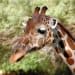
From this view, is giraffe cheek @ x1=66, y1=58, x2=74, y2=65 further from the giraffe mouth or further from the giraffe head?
→ the giraffe mouth

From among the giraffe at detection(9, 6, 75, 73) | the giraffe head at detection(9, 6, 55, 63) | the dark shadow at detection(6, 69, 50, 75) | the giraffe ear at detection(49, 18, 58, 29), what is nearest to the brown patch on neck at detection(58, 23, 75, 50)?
the giraffe at detection(9, 6, 75, 73)

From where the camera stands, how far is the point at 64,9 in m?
10.4

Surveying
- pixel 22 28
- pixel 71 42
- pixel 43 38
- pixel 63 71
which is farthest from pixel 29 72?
pixel 43 38

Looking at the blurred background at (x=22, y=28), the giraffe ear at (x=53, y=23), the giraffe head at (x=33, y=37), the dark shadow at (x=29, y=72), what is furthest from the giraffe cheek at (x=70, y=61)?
the dark shadow at (x=29, y=72)

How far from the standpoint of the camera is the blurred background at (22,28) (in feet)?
27.9

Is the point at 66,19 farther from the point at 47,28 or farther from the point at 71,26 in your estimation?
the point at 47,28

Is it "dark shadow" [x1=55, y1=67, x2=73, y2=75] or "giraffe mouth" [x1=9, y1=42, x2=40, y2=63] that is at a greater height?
"giraffe mouth" [x1=9, y1=42, x2=40, y2=63]

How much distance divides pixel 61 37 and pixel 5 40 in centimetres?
323

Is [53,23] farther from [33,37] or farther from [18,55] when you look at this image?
[18,55]

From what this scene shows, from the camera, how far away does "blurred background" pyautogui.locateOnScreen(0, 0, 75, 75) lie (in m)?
8.49

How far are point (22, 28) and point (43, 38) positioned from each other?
340 cm

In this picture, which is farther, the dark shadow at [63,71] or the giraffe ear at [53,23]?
the dark shadow at [63,71]

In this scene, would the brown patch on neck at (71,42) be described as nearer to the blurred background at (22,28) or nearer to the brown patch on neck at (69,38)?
the brown patch on neck at (69,38)

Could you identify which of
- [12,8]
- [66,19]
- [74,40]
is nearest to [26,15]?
[12,8]
